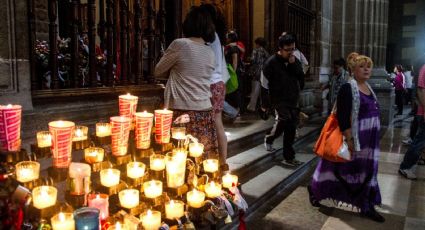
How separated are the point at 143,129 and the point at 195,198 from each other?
666mm

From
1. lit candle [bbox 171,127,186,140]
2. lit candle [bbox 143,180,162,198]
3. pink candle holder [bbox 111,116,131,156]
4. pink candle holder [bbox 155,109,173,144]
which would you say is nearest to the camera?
pink candle holder [bbox 111,116,131,156]

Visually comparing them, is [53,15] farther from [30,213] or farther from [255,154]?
[255,154]

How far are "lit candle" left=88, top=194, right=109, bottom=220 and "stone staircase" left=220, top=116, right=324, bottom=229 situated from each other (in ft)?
5.41

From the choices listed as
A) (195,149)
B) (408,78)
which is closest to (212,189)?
(195,149)

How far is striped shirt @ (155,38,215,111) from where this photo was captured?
3371mm

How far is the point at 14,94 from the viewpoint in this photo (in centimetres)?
324

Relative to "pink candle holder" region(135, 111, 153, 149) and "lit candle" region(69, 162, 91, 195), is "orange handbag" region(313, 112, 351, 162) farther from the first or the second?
"lit candle" region(69, 162, 91, 195)

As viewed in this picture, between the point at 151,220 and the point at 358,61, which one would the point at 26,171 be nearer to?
the point at 151,220

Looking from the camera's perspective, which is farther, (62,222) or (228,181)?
(228,181)

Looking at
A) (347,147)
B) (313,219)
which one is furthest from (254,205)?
(347,147)

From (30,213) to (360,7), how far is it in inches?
456

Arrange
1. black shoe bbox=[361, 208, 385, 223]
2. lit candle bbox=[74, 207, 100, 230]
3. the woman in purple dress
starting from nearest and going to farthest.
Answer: lit candle bbox=[74, 207, 100, 230], the woman in purple dress, black shoe bbox=[361, 208, 385, 223]

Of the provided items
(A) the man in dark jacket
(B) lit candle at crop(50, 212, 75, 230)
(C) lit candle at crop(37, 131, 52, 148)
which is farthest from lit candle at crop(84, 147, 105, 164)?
(A) the man in dark jacket

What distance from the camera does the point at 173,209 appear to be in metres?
2.91
